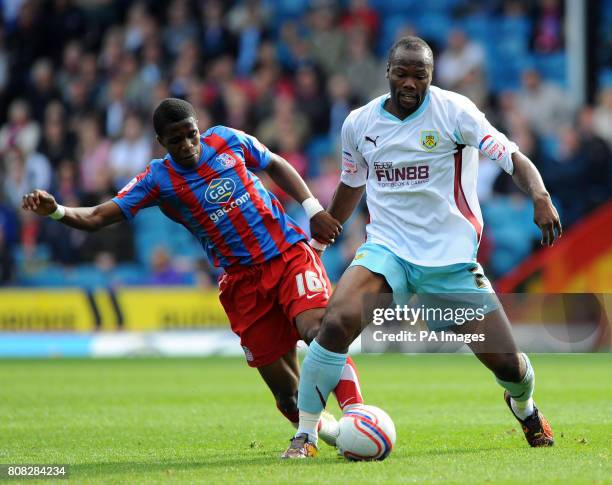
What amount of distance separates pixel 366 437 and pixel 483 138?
186cm

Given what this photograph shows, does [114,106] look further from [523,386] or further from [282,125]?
[523,386]

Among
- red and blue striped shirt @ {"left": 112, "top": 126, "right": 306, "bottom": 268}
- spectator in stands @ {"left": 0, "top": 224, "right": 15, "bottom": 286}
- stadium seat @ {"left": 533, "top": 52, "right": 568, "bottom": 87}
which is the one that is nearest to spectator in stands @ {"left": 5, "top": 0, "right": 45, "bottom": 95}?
spectator in stands @ {"left": 0, "top": 224, "right": 15, "bottom": 286}

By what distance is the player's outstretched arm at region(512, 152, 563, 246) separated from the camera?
6.44m

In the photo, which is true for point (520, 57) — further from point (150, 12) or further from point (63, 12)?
point (63, 12)

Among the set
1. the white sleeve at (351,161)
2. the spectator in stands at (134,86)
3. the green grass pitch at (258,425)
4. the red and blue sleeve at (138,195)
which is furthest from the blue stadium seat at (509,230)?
the red and blue sleeve at (138,195)

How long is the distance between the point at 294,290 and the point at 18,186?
14.3 metres

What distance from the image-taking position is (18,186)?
68.5ft

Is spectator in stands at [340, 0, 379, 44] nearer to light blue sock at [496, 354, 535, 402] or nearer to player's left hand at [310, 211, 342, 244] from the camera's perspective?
player's left hand at [310, 211, 342, 244]

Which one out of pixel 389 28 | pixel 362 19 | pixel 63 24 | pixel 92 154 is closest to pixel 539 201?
pixel 362 19

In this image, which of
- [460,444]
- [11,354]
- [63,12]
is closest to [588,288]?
[11,354]

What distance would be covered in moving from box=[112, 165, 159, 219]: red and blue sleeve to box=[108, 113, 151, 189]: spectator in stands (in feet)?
40.3

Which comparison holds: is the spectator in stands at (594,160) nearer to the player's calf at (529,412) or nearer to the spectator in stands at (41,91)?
the spectator in stands at (41,91)

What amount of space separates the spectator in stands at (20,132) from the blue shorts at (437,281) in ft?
50.3

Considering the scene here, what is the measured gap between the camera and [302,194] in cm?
796
